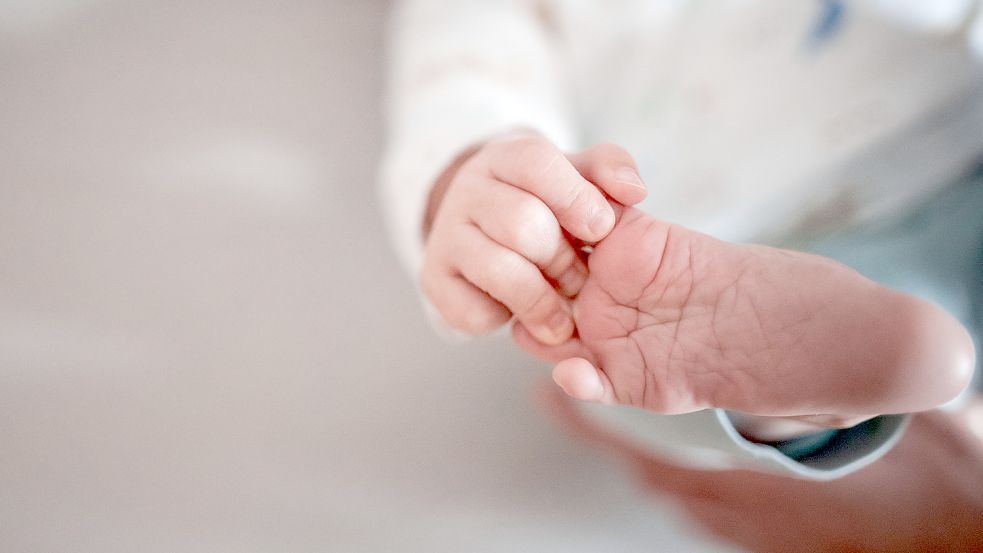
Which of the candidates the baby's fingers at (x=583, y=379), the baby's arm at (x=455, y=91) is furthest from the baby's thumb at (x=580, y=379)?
the baby's arm at (x=455, y=91)

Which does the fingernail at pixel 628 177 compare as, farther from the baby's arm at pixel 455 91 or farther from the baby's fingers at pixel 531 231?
the baby's arm at pixel 455 91

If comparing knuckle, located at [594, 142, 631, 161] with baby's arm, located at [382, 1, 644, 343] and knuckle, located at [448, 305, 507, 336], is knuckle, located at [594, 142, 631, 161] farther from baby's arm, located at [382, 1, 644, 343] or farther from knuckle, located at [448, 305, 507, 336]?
knuckle, located at [448, 305, 507, 336]

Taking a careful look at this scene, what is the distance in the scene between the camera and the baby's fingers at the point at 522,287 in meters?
0.32

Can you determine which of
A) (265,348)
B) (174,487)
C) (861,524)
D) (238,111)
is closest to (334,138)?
(238,111)

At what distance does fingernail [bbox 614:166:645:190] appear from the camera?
0.97 ft

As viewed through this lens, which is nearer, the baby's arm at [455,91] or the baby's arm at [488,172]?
the baby's arm at [488,172]

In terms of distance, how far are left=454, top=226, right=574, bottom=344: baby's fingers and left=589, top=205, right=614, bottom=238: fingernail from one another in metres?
0.04

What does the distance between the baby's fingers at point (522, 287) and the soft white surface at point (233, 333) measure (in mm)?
263

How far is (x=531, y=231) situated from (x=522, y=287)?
3cm

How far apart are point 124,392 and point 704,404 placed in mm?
500

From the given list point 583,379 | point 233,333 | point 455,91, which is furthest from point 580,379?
point 233,333

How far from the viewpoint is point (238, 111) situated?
0.66 metres

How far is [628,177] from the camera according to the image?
0.30 m

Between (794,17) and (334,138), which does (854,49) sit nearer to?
(794,17)
